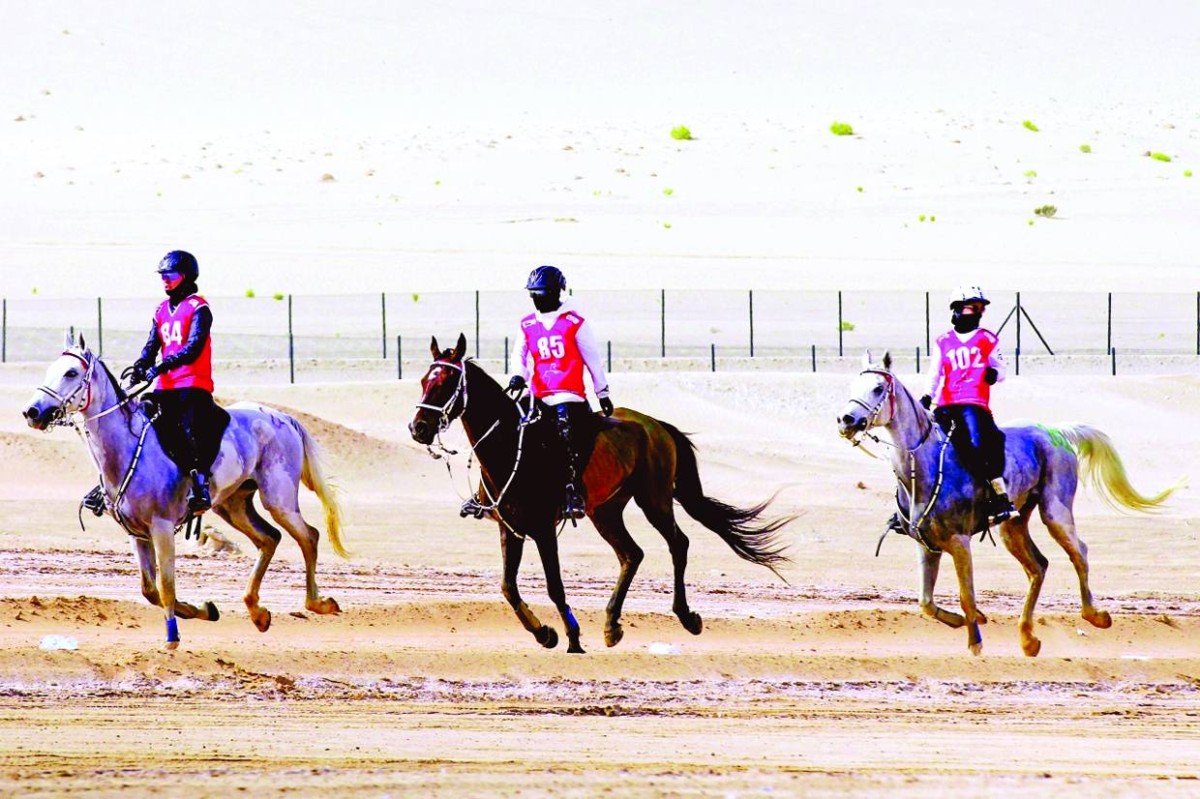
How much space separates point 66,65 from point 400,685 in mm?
106053

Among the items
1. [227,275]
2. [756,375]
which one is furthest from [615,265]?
[756,375]

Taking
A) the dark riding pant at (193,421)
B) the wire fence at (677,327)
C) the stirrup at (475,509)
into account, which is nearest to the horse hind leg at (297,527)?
the dark riding pant at (193,421)

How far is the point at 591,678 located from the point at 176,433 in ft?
11.7

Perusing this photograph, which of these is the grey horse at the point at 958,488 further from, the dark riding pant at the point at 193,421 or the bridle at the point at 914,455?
the dark riding pant at the point at 193,421

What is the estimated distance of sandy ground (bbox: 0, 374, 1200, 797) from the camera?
39.4 ft

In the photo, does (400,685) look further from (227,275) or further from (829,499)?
(227,275)

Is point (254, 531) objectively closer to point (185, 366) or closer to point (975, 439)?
point (185, 366)

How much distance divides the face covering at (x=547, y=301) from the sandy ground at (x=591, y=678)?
2.51 meters

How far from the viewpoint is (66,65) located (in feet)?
383

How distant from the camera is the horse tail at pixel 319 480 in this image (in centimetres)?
1884

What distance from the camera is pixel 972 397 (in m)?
17.5

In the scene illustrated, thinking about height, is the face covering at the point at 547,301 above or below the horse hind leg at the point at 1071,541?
above

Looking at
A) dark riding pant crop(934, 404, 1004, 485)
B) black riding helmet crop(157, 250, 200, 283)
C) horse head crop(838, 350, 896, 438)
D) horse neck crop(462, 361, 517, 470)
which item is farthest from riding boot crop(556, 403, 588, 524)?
black riding helmet crop(157, 250, 200, 283)

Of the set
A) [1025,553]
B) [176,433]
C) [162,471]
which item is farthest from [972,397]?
[162,471]
